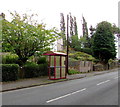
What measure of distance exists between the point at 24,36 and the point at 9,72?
14.4 feet

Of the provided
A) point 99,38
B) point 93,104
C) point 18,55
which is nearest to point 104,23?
point 99,38

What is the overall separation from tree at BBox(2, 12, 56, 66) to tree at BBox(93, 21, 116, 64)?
2140 cm

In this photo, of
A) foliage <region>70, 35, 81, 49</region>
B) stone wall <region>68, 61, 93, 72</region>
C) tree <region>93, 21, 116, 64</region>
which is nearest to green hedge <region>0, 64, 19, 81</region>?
stone wall <region>68, 61, 93, 72</region>

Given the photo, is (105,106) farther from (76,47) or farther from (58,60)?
(76,47)

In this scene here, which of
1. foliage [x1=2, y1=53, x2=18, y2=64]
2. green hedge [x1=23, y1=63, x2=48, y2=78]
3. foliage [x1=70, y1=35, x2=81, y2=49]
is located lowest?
green hedge [x1=23, y1=63, x2=48, y2=78]

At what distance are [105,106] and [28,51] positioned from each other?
12294mm

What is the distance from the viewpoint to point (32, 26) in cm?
1677

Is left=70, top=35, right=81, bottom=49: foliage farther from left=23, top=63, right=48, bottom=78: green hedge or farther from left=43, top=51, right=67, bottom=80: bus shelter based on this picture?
left=43, top=51, right=67, bottom=80: bus shelter

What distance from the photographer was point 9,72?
13.0 meters

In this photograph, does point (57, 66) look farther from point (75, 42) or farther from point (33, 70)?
point (75, 42)

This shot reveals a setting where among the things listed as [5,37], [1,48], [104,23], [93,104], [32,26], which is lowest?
[93,104]

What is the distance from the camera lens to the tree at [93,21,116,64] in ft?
120

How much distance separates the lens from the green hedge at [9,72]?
12719 millimetres

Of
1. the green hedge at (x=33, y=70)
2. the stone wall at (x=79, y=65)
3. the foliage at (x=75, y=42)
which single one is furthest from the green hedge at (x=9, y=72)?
the foliage at (x=75, y=42)
